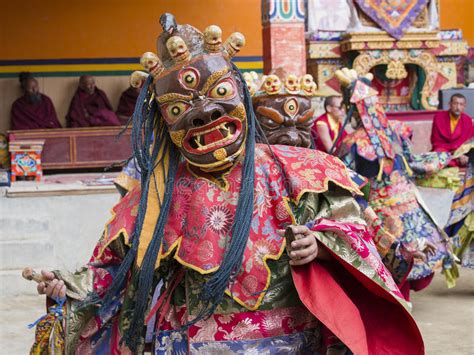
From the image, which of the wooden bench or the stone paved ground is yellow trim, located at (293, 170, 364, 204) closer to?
the stone paved ground

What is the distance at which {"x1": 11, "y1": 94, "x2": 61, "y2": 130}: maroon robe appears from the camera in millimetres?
12875

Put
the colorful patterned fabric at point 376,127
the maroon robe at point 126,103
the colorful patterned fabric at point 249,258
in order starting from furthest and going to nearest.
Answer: the maroon robe at point 126,103 < the colorful patterned fabric at point 376,127 < the colorful patterned fabric at point 249,258

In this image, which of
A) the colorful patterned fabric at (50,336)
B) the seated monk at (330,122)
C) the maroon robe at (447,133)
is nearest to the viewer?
the colorful patterned fabric at (50,336)

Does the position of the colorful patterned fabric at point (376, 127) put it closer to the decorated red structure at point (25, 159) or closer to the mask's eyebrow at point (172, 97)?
the mask's eyebrow at point (172, 97)

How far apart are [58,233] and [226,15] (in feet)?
21.4

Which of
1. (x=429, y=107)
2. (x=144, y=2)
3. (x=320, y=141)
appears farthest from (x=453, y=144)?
(x=144, y=2)

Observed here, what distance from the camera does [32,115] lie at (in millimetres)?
12922

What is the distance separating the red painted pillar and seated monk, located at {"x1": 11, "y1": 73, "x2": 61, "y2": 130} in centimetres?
371

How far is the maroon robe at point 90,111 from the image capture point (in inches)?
512

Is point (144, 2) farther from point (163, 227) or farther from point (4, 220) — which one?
point (163, 227)

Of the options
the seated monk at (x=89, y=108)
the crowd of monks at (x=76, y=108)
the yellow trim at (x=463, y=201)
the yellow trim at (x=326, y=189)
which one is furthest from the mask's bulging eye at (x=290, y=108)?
the seated monk at (x=89, y=108)

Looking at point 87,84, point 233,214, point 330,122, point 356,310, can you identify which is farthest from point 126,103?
point 356,310

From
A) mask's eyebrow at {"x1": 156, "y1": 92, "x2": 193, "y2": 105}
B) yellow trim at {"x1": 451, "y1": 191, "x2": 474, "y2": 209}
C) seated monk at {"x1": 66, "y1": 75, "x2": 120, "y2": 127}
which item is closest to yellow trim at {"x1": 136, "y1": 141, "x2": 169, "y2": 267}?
mask's eyebrow at {"x1": 156, "y1": 92, "x2": 193, "y2": 105}

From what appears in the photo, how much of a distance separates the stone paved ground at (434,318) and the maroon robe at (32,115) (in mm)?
5384
